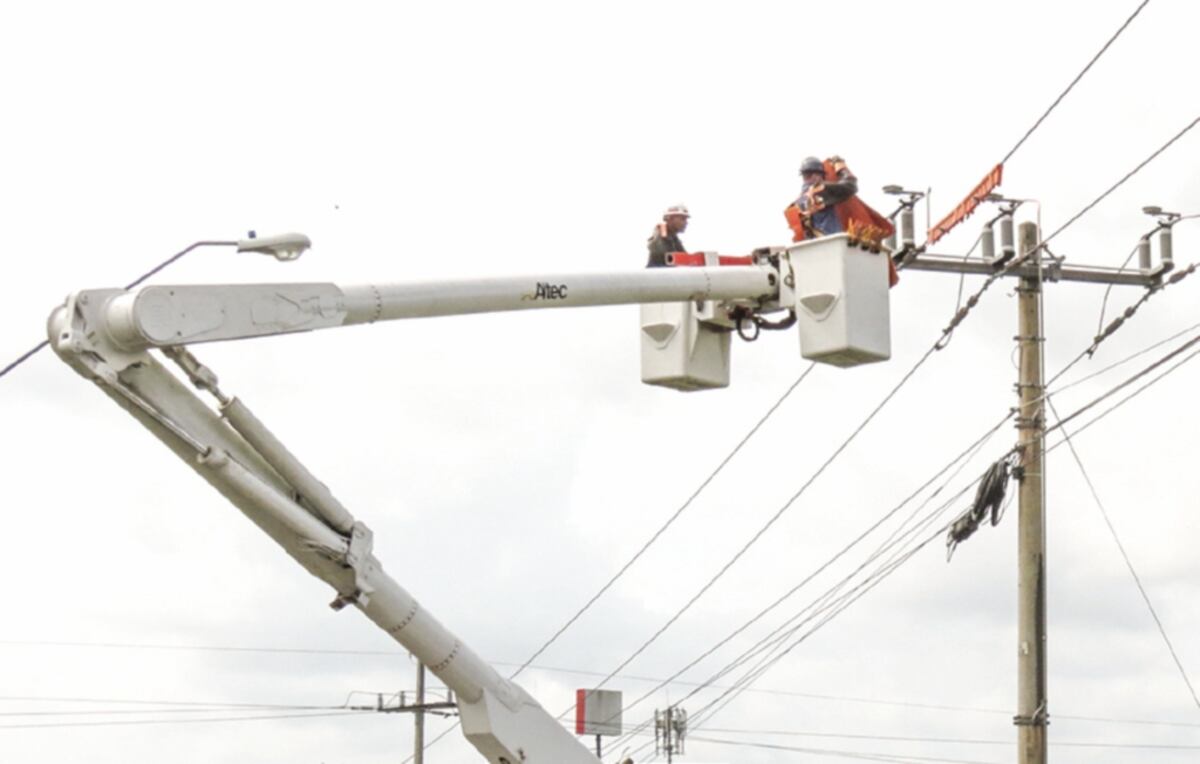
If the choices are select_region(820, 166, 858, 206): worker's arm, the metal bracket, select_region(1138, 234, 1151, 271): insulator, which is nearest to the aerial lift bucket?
select_region(820, 166, 858, 206): worker's arm

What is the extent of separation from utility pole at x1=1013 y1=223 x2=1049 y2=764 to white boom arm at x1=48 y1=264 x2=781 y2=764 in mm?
8494

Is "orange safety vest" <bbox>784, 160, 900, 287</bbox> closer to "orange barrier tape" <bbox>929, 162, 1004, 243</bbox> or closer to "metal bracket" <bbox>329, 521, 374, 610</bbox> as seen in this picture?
"metal bracket" <bbox>329, 521, 374, 610</bbox>

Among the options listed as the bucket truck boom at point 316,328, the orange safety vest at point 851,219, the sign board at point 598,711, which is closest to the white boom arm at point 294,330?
the bucket truck boom at point 316,328

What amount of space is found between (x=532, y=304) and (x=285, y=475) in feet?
6.09

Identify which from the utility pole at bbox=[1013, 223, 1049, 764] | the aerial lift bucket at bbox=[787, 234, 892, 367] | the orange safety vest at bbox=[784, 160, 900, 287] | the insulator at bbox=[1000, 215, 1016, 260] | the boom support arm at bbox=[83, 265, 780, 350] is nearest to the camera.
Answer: the boom support arm at bbox=[83, 265, 780, 350]

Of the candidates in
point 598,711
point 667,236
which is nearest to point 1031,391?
point 667,236

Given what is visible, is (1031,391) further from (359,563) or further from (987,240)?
(359,563)

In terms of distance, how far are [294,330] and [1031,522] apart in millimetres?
12699

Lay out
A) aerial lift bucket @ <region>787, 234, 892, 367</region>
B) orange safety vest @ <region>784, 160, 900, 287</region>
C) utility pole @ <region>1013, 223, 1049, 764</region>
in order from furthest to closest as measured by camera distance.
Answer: utility pole @ <region>1013, 223, 1049, 764</region> < orange safety vest @ <region>784, 160, 900, 287</region> < aerial lift bucket @ <region>787, 234, 892, 367</region>

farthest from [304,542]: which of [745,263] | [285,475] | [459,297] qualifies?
[745,263]

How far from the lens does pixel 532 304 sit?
14.8 metres

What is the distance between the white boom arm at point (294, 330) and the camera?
42.6 ft

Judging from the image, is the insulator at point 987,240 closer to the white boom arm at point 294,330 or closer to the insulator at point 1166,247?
the insulator at point 1166,247

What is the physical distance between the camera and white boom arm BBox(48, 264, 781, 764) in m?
13.0
